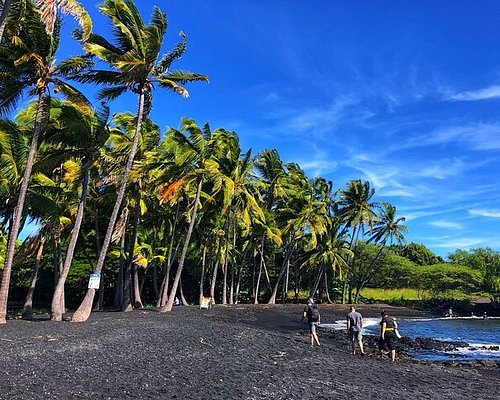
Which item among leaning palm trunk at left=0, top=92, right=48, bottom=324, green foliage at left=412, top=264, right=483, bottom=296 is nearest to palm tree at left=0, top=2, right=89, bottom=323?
leaning palm trunk at left=0, top=92, right=48, bottom=324

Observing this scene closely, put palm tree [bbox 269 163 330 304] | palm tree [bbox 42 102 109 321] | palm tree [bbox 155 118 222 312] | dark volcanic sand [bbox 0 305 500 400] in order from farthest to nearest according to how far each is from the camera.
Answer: palm tree [bbox 269 163 330 304]
palm tree [bbox 155 118 222 312]
palm tree [bbox 42 102 109 321]
dark volcanic sand [bbox 0 305 500 400]

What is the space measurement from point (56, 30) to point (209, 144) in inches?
470

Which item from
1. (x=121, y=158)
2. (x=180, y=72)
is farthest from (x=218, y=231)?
(x=180, y=72)

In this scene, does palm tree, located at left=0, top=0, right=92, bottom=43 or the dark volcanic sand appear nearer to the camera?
the dark volcanic sand

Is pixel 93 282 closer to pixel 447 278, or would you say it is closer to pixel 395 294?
pixel 447 278

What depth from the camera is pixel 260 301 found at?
172 feet

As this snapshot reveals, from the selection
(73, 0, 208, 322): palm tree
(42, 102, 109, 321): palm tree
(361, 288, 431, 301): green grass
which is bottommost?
(361, 288, 431, 301): green grass

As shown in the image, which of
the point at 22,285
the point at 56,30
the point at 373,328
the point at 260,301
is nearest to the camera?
the point at 56,30

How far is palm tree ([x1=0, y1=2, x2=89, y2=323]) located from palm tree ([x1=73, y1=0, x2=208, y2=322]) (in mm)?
1205

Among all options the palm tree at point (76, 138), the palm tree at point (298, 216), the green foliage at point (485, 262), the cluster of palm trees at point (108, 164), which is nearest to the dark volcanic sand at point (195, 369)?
the palm tree at point (76, 138)

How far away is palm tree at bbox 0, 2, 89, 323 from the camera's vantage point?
631 inches

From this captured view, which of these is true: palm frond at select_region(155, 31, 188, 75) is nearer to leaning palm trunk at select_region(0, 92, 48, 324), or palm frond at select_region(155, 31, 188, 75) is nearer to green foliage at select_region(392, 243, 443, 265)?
leaning palm trunk at select_region(0, 92, 48, 324)

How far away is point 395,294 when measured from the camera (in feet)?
214

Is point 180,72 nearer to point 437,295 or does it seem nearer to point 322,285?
point 322,285
